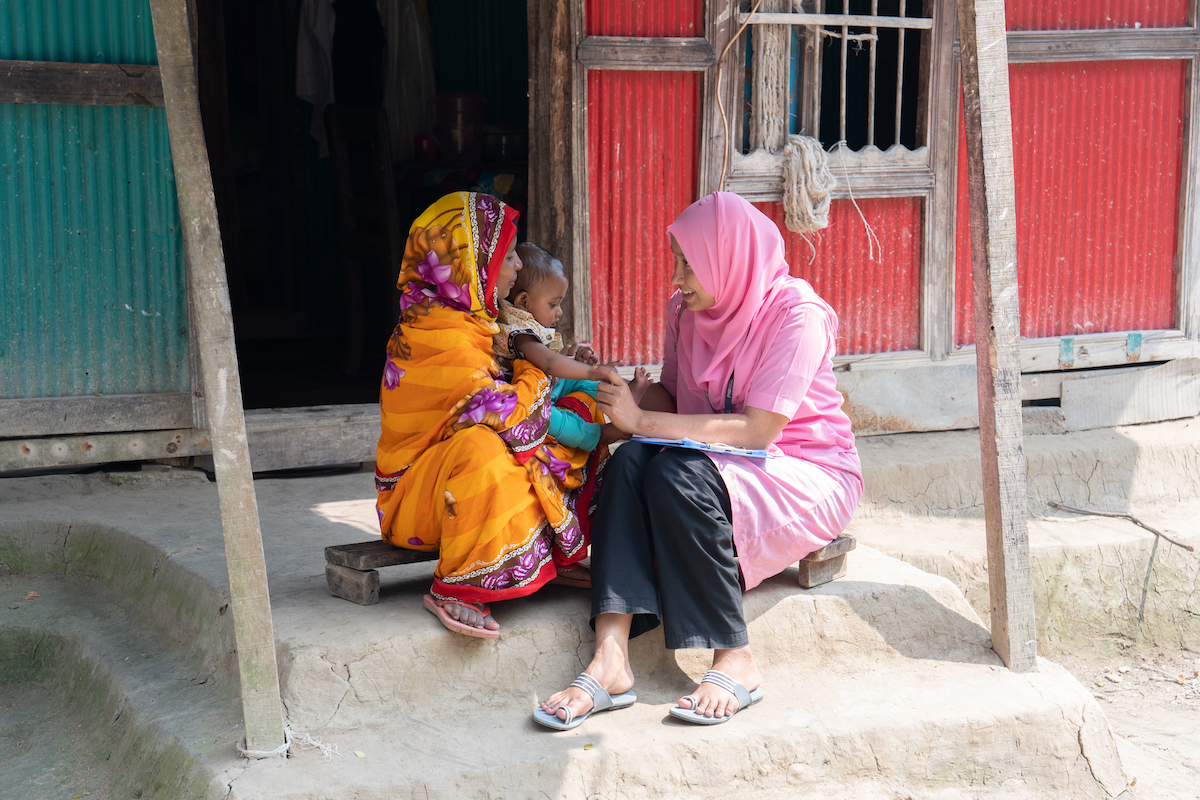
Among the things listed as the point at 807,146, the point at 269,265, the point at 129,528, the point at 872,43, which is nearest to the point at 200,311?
the point at 129,528

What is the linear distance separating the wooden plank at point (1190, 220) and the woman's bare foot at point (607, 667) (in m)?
4.09

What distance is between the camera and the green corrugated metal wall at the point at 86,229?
13.2 feet

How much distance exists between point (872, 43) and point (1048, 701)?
3.02 meters

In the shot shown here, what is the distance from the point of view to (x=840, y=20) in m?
4.79

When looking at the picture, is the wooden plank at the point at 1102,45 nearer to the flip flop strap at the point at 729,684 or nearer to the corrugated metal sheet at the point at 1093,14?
the corrugated metal sheet at the point at 1093,14

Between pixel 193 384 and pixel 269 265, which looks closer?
pixel 193 384

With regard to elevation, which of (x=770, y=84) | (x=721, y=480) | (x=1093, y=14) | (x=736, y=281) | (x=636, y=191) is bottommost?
(x=721, y=480)

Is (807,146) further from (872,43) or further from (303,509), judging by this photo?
(303,509)

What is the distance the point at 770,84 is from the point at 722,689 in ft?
9.54

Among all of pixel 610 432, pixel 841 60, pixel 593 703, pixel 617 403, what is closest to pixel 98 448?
pixel 610 432

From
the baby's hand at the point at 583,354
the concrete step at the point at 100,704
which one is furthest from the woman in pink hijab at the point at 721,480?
the concrete step at the point at 100,704

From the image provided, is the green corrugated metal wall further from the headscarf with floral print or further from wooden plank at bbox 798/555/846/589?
wooden plank at bbox 798/555/846/589

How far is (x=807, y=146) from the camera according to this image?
479cm

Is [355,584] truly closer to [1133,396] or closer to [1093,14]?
[1133,396]
